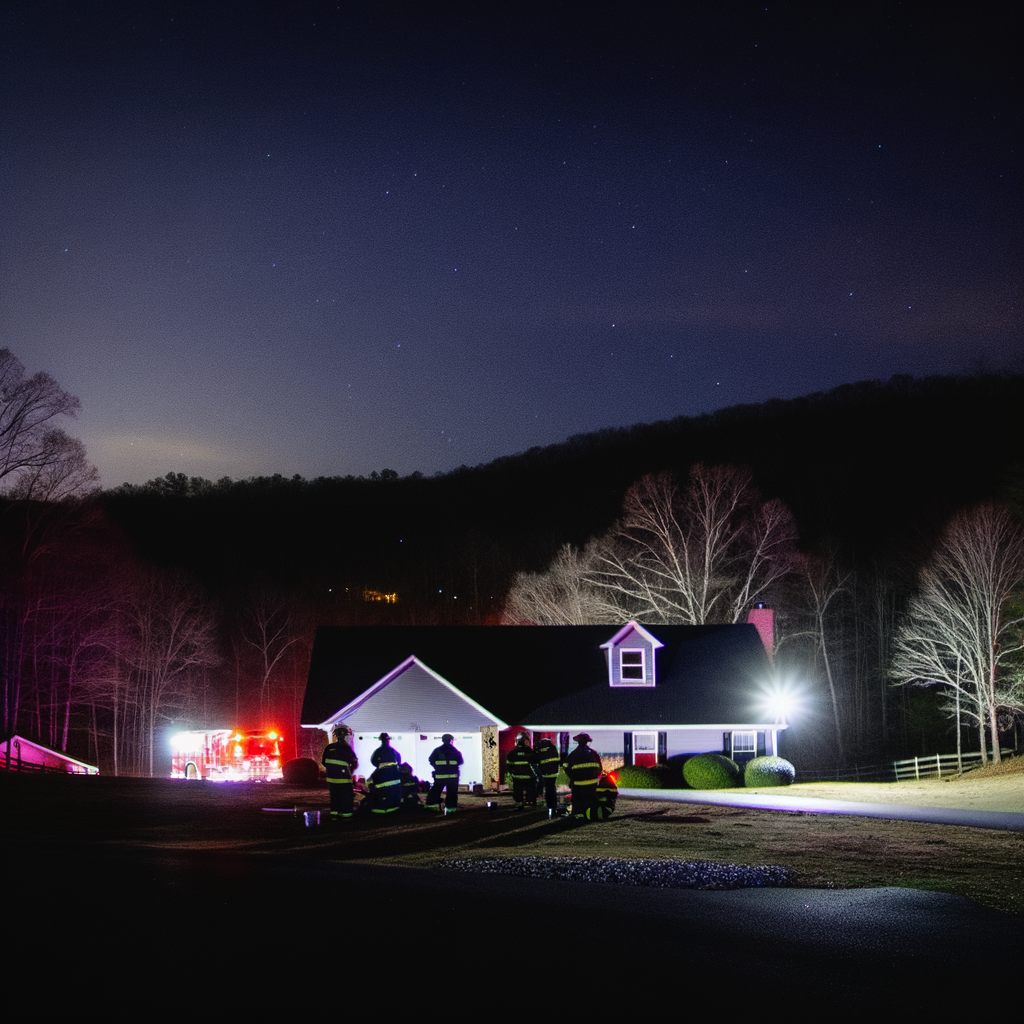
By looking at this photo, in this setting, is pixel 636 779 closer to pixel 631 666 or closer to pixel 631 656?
pixel 631 666

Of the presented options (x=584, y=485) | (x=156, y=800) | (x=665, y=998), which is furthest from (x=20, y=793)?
(x=584, y=485)

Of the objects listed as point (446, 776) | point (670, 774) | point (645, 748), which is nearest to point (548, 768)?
point (446, 776)

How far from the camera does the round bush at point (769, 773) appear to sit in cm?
3156

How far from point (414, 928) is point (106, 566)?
42.1 metres

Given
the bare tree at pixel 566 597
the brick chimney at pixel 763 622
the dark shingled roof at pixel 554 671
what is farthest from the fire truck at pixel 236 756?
the brick chimney at pixel 763 622

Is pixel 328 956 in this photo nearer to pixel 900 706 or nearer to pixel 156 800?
pixel 156 800

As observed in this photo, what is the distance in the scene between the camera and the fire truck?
39.2m

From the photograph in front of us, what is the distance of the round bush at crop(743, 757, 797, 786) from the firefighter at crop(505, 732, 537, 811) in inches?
512

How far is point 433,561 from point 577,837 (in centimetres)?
9033

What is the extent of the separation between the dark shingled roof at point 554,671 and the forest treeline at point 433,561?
927 centimetres

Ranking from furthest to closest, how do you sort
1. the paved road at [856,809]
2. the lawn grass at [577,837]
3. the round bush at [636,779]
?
the round bush at [636,779] → the paved road at [856,809] → the lawn grass at [577,837]

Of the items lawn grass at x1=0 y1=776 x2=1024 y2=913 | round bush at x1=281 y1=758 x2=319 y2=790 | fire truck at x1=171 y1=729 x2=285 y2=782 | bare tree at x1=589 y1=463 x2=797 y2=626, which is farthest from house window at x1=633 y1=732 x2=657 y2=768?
fire truck at x1=171 y1=729 x2=285 y2=782

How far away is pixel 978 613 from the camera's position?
139 ft

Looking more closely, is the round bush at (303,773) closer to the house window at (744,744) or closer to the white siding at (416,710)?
the white siding at (416,710)
